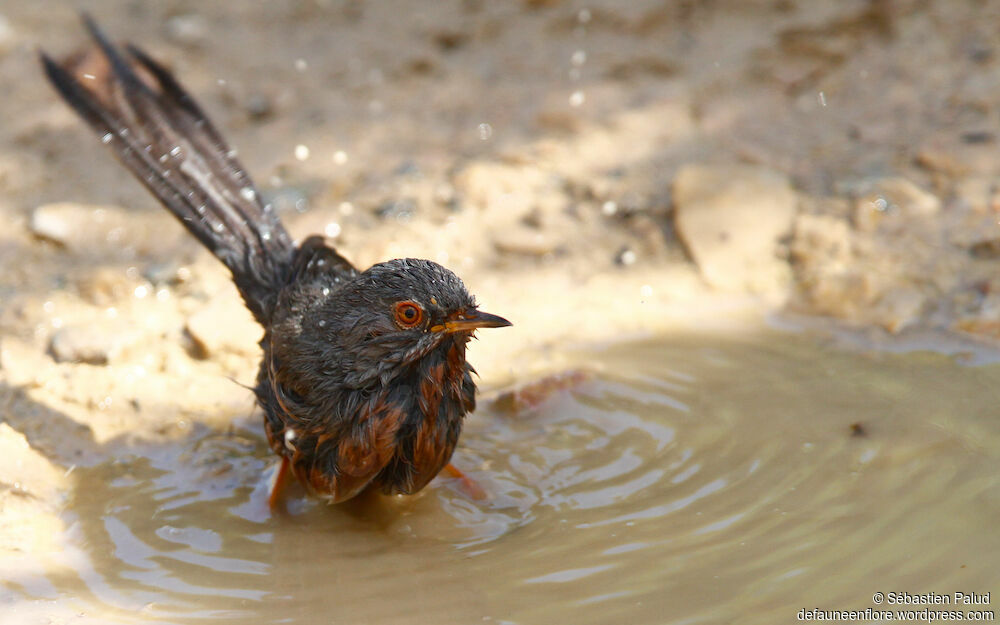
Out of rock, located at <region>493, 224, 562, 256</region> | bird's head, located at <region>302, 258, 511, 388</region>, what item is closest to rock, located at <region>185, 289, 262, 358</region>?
bird's head, located at <region>302, 258, 511, 388</region>

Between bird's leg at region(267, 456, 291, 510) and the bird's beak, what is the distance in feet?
3.39

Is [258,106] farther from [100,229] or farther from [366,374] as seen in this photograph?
[366,374]

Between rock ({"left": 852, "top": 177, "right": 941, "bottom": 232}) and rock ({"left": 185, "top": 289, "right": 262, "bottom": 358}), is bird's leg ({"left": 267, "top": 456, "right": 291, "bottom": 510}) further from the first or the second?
rock ({"left": 852, "top": 177, "right": 941, "bottom": 232})

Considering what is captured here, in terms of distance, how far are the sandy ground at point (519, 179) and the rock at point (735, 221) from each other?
0.02 meters

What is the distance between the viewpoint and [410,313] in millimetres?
4113

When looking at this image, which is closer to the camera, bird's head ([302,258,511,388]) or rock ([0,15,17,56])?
bird's head ([302,258,511,388])

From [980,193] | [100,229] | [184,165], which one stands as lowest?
[980,193]

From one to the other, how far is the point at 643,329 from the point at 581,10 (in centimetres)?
309

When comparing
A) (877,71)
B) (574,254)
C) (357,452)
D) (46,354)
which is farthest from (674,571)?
(877,71)

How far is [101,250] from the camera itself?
610 centimetres

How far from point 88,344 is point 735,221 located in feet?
12.2

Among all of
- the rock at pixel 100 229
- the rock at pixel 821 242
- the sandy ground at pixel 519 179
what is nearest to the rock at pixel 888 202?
the sandy ground at pixel 519 179

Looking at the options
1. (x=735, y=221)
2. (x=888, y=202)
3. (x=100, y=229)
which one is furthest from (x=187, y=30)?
(x=888, y=202)

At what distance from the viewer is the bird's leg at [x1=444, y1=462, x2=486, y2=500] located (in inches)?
179
